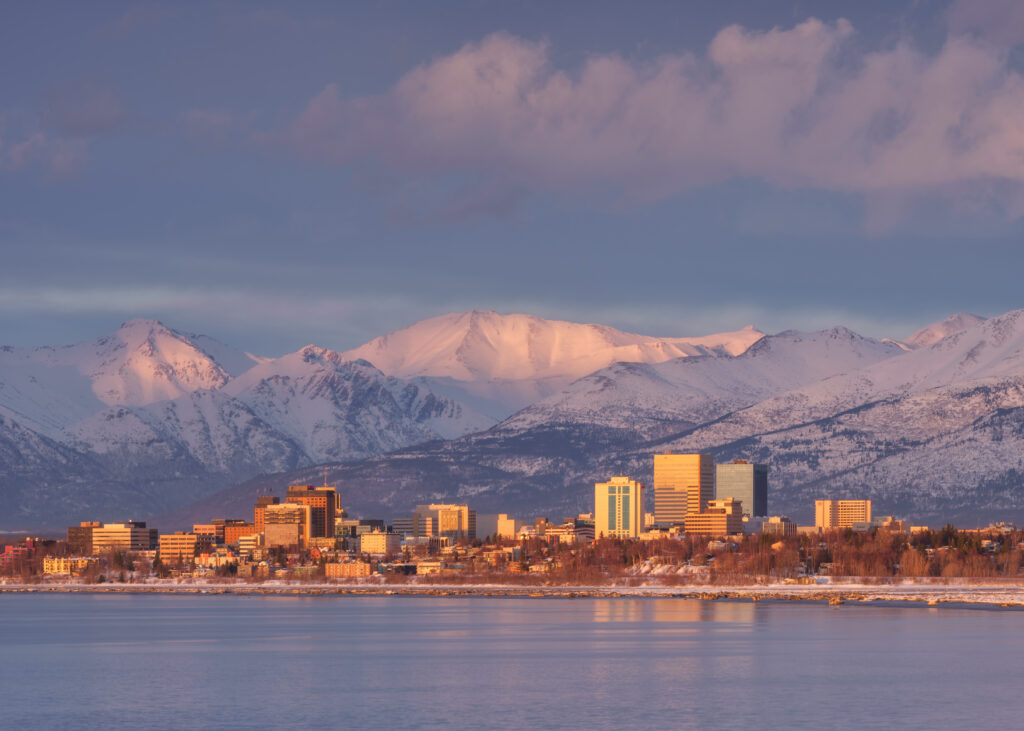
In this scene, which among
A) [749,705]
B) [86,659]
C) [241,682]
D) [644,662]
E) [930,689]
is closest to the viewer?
[749,705]

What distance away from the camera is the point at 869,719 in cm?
11738

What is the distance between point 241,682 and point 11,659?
38519 millimetres

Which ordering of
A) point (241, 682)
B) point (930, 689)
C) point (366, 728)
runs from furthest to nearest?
1. point (241, 682)
2. point (930, 689)
3. point (366, 728)

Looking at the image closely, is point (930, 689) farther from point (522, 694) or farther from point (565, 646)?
point (565, 646)

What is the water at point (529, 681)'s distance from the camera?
11956cm

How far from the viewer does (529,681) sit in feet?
469

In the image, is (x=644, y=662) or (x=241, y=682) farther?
(x=644, y=662)

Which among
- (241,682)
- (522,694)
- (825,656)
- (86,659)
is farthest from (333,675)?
(825,656)

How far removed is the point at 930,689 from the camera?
13525 centimetres

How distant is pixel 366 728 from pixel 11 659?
69.3 meters

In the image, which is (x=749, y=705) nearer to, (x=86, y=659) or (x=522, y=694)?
(x=522, y=694)

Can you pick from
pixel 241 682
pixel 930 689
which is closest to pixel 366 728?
pixel 241 682

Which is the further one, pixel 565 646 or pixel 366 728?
pixel 565 646

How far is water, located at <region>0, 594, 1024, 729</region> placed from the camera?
11956cm
